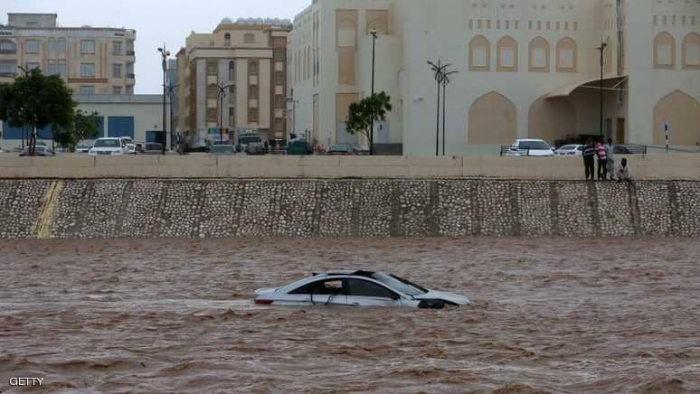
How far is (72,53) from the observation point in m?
103

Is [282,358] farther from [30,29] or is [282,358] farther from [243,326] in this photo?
[30,29]

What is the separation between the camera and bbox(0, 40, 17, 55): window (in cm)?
10312

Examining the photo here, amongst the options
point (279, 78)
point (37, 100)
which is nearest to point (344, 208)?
point (37, 100)

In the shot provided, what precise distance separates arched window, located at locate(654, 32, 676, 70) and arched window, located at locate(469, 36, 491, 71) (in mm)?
7278

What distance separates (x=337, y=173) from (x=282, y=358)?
971 inches

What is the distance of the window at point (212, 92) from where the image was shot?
103m

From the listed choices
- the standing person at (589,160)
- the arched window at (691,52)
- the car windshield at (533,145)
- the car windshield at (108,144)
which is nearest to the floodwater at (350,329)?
the standing person at (589,160)

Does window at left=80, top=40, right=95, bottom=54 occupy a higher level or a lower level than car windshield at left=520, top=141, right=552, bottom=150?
higher

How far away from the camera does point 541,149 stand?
53562 millimetres

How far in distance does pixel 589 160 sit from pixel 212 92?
2535 inches

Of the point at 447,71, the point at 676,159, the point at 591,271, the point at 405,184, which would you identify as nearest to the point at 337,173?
the point at 405,184

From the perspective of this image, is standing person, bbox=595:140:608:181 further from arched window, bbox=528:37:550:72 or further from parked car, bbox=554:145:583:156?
arched window, bbox=528:37:550:72

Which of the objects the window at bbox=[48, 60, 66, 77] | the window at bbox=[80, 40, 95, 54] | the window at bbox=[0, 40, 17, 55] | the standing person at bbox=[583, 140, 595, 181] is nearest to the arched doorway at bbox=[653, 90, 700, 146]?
the standing person at bbox=[583, 140, 595, 181]

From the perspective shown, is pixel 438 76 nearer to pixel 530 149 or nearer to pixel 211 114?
pixel 530 149
